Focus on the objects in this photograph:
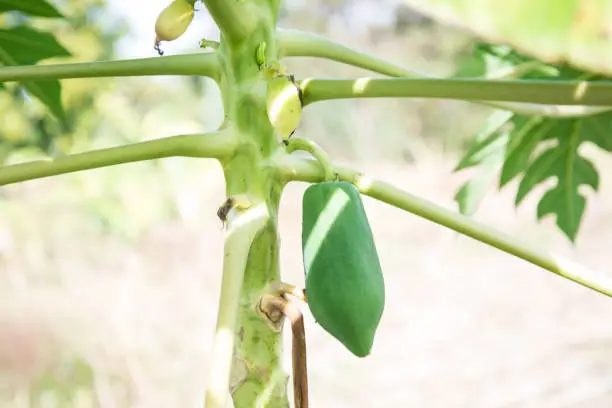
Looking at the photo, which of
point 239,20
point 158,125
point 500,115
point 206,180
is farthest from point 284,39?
point 206,180

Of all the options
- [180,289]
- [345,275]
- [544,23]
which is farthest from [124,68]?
[180,289]

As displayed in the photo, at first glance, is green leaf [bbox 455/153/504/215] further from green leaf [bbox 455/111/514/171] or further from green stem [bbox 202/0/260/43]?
green stem [bbox 202/0/260/43]

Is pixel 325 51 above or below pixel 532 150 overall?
below

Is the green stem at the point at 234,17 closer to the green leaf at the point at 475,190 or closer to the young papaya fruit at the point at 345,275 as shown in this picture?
the young papaya fruit at the point at 345,275

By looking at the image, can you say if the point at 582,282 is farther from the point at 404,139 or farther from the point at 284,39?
the point at 404,139

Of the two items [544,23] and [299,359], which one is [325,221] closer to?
[299,359]

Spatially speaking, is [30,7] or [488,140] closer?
[30,7]

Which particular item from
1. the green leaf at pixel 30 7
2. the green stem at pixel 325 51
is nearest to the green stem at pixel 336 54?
the green stem at pixel 325 51
